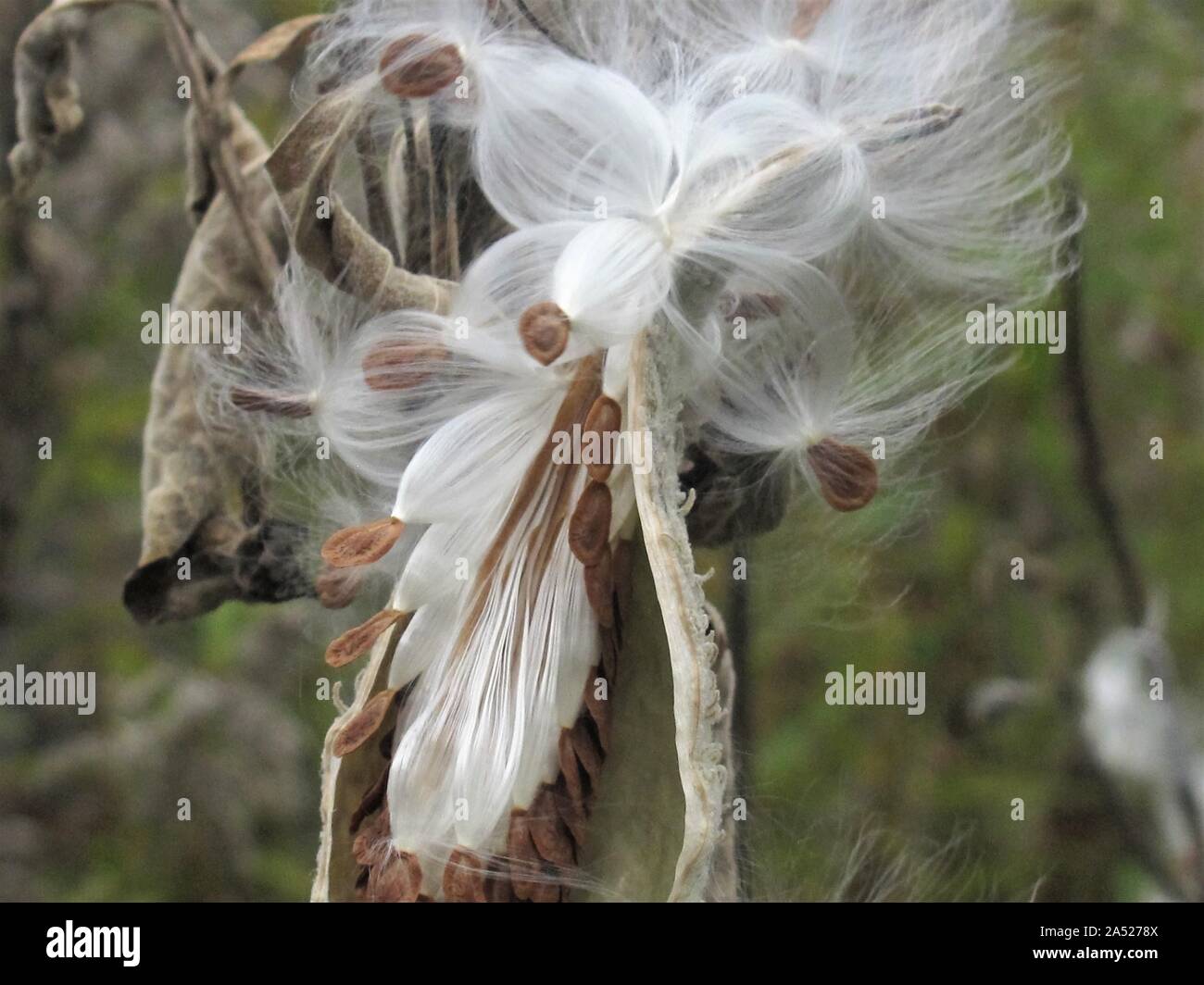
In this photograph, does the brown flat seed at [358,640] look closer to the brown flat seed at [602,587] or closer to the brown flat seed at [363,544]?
the brown flat seed at [363,544]

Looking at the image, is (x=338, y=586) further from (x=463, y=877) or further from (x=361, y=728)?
(x=463, y=877)

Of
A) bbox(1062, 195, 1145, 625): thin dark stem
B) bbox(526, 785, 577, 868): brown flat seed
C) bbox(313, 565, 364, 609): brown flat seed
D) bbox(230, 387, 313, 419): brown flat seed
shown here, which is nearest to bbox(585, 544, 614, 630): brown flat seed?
bbox(526, 785, 577, 868): brown flat seed

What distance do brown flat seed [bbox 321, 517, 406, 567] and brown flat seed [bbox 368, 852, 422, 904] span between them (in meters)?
0.24

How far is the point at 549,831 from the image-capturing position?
45.6 inches

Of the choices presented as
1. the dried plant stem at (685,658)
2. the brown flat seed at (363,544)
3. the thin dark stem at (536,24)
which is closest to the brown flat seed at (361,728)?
the brown flat seed at (363,544)

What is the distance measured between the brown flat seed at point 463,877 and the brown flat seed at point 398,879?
0.02m

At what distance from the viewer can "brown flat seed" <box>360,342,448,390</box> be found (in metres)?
1.22

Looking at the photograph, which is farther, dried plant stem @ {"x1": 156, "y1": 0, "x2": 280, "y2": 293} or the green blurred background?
the green blurred background

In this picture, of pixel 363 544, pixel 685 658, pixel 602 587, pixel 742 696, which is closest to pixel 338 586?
pixel 363 544

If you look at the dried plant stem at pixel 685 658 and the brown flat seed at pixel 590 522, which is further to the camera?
the brown flat seed at pixel 590 522

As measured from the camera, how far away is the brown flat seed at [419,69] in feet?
4.02

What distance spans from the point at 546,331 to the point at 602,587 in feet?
0.70

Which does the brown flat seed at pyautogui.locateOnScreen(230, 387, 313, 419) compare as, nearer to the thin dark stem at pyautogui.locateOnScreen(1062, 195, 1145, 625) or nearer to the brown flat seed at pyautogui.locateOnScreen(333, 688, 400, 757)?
the brown flat seed at pyautogui.locateOnScreen(333, 688, 400, 757)
